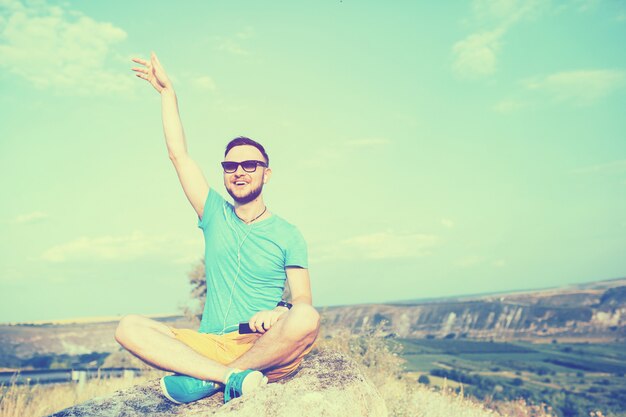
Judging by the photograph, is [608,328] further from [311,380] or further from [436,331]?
[311,380]

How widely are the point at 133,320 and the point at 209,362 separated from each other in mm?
641

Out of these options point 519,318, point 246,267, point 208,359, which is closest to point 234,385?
point 208,359

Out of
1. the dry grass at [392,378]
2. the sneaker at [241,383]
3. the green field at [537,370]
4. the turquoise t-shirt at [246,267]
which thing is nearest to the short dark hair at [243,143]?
the turquoise t-shirt at [246,267]

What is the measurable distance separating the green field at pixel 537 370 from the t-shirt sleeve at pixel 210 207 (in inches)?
785

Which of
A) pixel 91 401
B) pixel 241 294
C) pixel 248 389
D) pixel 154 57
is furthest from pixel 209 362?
pixel 154 57

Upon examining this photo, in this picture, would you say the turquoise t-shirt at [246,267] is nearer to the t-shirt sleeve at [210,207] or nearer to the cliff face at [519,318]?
the t-shirt sleeve at [210,207]

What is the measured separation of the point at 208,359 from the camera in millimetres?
3320

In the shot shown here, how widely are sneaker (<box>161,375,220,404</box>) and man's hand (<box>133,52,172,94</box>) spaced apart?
2529 millimetres

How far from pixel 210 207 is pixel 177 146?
2.04 feet

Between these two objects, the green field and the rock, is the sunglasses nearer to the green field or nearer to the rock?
the rock

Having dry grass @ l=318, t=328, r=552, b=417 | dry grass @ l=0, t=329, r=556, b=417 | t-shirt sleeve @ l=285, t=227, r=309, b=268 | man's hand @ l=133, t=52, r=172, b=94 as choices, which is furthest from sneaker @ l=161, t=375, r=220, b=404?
dry grass @ l=318, t=328, r=552, b=417

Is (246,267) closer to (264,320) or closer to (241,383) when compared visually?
(264,320)

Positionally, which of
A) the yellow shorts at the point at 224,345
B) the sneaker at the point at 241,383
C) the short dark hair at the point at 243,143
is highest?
the short dark hair at the point at 243,143

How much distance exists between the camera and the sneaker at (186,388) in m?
3.38
